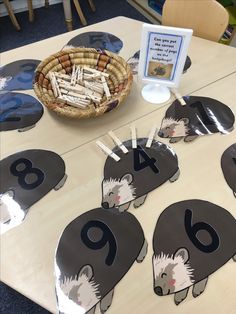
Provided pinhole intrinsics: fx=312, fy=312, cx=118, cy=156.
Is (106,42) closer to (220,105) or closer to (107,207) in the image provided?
(220,105)

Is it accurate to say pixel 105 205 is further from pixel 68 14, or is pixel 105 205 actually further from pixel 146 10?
pixel 146 10

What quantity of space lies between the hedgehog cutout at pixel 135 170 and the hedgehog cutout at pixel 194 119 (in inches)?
2.3

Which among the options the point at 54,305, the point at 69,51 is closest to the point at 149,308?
the point at 54,305

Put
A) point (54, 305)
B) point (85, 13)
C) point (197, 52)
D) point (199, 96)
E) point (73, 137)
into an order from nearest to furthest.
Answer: point (54, 305), point (73, 137), point (199, 96), point (197, 52), point (85, 13)

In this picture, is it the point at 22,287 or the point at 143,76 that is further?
the point at 143,76

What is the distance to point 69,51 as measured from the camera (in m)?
1.00

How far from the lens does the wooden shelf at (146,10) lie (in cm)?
242

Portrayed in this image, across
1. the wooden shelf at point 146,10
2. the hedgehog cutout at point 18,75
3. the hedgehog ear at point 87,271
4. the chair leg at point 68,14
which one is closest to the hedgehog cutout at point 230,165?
the hedgehog ear at point 87,271

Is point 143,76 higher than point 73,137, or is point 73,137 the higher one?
point 143,76

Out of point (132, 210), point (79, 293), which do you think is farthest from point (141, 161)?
point (79, 293)

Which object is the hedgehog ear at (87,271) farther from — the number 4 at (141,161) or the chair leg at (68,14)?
the chair leg at (68,14)

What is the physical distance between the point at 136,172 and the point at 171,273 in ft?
0.85

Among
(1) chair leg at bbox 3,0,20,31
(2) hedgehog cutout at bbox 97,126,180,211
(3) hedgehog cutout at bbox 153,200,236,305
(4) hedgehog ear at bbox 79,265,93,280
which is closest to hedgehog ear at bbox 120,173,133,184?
(2) hedgehog cutout at bbox 97,126,180,211

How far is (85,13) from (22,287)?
2.31 meters
